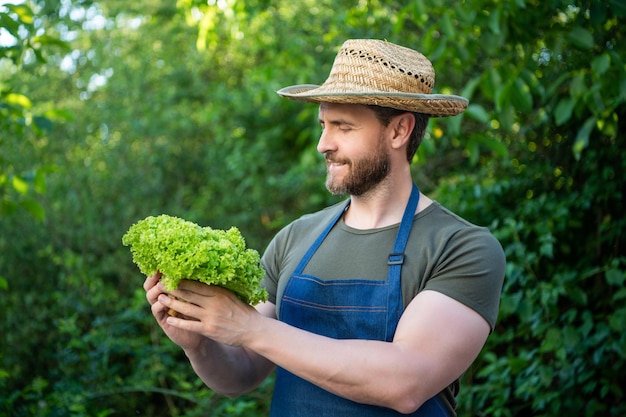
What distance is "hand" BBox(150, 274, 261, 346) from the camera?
2.21m

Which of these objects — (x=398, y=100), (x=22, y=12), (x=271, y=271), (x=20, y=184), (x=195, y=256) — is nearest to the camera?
(x=195, y=256)

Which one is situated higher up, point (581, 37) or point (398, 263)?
point (581, 37)

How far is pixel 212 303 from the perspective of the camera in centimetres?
222

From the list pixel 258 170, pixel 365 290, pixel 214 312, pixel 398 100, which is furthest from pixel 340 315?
pixel 258 170

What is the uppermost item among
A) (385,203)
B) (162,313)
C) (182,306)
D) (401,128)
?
(401,128)

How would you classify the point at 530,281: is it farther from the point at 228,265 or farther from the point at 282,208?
the point at 282,208

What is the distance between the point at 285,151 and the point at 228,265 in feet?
24.8

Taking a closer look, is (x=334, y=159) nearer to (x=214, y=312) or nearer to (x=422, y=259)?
(x=422, y=259)

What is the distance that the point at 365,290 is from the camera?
253 cm

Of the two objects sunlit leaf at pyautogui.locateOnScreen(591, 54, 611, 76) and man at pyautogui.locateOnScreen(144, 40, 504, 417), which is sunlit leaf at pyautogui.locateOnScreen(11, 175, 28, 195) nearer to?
man at pyautogui.locateOnScreen(144, 40, 504, 417)

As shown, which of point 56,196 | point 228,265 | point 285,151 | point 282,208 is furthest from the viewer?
point 285,151

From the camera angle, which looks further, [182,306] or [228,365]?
[228,365]

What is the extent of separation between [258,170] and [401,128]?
623 centimetres

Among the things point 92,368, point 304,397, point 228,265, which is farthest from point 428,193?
point 228,265
